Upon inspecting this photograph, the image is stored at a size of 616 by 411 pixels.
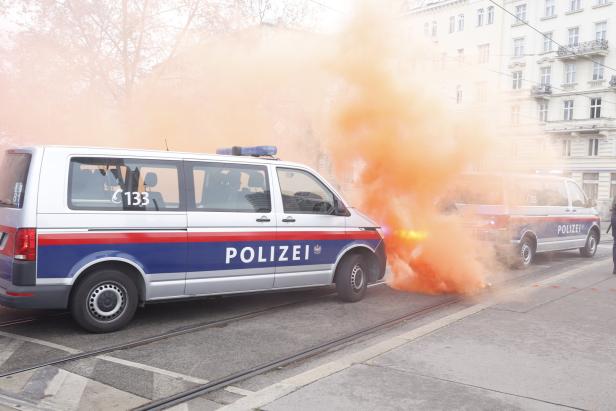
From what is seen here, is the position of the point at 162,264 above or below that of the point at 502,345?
above

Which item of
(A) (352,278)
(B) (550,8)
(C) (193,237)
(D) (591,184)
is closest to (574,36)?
(B) (550,8)

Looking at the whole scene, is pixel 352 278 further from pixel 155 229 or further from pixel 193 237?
pixel 155 229

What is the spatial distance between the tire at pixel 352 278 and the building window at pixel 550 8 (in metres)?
42.0

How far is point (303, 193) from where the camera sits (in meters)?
7.30

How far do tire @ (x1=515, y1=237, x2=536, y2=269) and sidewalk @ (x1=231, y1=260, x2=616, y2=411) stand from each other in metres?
3.71

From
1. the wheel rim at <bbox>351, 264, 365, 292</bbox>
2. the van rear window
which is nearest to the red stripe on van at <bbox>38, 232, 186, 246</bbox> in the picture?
the van rear window

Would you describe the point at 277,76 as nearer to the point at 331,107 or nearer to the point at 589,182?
the point at 331,107

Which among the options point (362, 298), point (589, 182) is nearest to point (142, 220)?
point (362, 298)

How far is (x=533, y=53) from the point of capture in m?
43.5

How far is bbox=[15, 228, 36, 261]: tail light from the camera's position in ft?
17.2

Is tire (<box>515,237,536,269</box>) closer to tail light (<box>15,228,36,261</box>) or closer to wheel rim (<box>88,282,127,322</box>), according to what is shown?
wheel rim (<box>88,282,127,322</box>)

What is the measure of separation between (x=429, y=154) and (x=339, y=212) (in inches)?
74.5

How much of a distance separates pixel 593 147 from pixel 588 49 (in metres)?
7.40

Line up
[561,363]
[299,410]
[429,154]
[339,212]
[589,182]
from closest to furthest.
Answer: [299,410] < [561,363] < [339,212] < [429,154] < [589,182]
